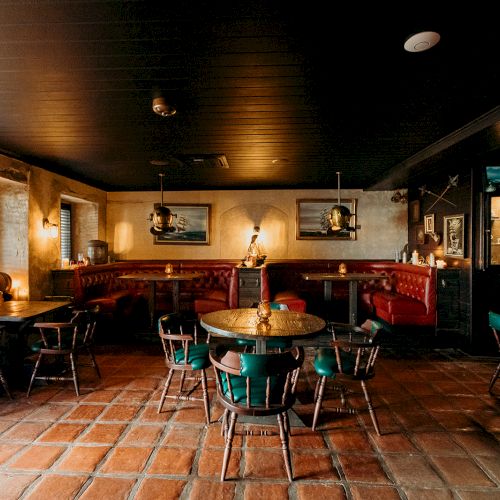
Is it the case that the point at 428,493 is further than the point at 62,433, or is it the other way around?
the point at 62,433

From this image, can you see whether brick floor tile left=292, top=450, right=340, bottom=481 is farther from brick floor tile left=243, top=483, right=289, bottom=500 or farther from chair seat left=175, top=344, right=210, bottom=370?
chair seat left=175, top=344, right=210, bottom=370

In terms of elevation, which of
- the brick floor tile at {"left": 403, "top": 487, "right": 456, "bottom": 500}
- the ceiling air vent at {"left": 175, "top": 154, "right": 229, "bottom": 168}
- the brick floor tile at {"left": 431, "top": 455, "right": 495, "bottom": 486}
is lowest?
the brick floor tile at {"left": 431, "top": 455, "right": 495, "bottom": 486}

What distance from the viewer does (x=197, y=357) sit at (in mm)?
3438

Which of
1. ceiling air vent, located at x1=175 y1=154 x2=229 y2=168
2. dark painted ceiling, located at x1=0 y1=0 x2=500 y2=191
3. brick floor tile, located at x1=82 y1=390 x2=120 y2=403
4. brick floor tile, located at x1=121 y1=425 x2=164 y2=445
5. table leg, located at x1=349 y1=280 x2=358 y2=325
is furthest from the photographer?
table leg, located at x1=349 y1=280 x2=358 y2=325

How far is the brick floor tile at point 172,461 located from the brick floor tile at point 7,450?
1097 millimetres

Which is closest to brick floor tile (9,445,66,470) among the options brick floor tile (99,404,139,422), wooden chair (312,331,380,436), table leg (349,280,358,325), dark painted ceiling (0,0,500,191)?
brick floor tile (99,404,139,422)

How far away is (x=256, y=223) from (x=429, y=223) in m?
3.62

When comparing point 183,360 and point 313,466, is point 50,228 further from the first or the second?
point 313,466

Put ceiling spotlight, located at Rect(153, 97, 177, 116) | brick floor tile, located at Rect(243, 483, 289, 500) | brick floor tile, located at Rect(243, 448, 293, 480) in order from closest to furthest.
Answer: brick floor tile, located at Rect(243, 483, 289, 500), brick floor tile, located at Rect(243, 448, 293, 480), ceiling spotlight, located at Rect(153, 97, 177, 116)

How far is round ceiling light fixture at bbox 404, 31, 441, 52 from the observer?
2213mm

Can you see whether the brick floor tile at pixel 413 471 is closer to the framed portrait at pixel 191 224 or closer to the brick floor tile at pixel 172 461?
the brick floor tile at pixel 172 461

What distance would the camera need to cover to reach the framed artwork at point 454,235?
18.3ft

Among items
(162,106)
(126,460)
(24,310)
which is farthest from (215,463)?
(162,106)

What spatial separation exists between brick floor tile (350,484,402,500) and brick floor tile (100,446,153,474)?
1.48m
